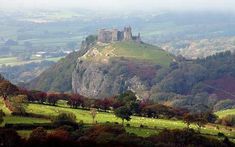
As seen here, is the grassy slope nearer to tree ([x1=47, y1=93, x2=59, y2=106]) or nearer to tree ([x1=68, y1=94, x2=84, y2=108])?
tree ([x1=47, y1=93, x2=59, y2=106])

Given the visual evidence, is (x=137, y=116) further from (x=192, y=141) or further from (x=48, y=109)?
(x=192, y=141)

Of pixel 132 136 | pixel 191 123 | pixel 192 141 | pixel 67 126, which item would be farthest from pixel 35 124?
pixel 191 123

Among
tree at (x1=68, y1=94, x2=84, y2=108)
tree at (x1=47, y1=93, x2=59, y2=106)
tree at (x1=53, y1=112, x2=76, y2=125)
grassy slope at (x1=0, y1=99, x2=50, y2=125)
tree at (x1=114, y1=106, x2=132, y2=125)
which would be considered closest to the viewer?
tree at (x1=53, y1=112, x2=76, y2=125)

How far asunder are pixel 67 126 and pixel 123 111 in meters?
22.8

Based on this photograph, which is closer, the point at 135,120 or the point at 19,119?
the point at 19,119

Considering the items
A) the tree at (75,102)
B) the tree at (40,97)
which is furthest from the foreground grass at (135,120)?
the tree at (40,97)

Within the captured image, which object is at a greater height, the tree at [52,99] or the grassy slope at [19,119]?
the grassy slope at [19,119]

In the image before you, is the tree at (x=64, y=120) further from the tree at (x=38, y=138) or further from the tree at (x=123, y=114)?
the tree at (x=38, y=138)

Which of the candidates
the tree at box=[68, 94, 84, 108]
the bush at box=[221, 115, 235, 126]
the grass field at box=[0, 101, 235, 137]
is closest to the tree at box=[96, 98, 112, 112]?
the tree at box=[68, 94, 84, 108]

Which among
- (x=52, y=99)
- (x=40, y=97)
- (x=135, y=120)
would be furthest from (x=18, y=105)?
(x=135, y=120)

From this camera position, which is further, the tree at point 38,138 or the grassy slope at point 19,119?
the grassy slope at point 19,119

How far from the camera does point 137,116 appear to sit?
132250 mm

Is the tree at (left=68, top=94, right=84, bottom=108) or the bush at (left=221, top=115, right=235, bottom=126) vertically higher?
the tree at (left=68, top=94, right=84, bottom=108)

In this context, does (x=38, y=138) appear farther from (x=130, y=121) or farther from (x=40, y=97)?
(x=40, y=97)
